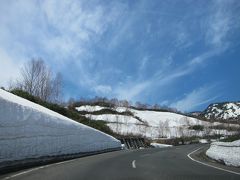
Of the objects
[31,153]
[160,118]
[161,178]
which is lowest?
[161,178]

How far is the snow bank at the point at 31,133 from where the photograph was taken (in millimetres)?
11734

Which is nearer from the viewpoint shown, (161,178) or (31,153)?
(161,178)

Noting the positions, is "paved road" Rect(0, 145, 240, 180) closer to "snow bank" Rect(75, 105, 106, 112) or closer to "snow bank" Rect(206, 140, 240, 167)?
"snow bank" Rect(206, 140, 240, 167)

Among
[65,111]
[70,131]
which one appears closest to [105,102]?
[65,111]

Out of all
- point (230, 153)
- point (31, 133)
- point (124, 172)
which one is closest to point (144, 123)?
point (230, 153)

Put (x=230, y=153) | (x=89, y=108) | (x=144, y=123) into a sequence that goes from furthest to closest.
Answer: (x=89, y=108) < (x=144, y=123) < (x=230, y=153)

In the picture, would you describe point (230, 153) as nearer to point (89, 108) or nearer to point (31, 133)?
point (31, 133)

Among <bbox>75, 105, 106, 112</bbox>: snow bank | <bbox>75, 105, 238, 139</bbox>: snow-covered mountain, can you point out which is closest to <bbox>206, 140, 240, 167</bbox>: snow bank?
<bbox>75, 105, 238, 139</bbox>: snow-covered mountain

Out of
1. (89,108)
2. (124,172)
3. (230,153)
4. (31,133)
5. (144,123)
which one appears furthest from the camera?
(89,108)

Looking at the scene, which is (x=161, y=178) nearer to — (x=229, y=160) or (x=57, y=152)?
(x=229, y=160)

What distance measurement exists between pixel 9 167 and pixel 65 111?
28.2 meters

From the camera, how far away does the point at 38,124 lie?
48.6 ft

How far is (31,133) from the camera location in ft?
45.4

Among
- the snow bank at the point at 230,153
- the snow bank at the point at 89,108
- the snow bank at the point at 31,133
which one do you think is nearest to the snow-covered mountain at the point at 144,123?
the snow bank at the point at 89,108
